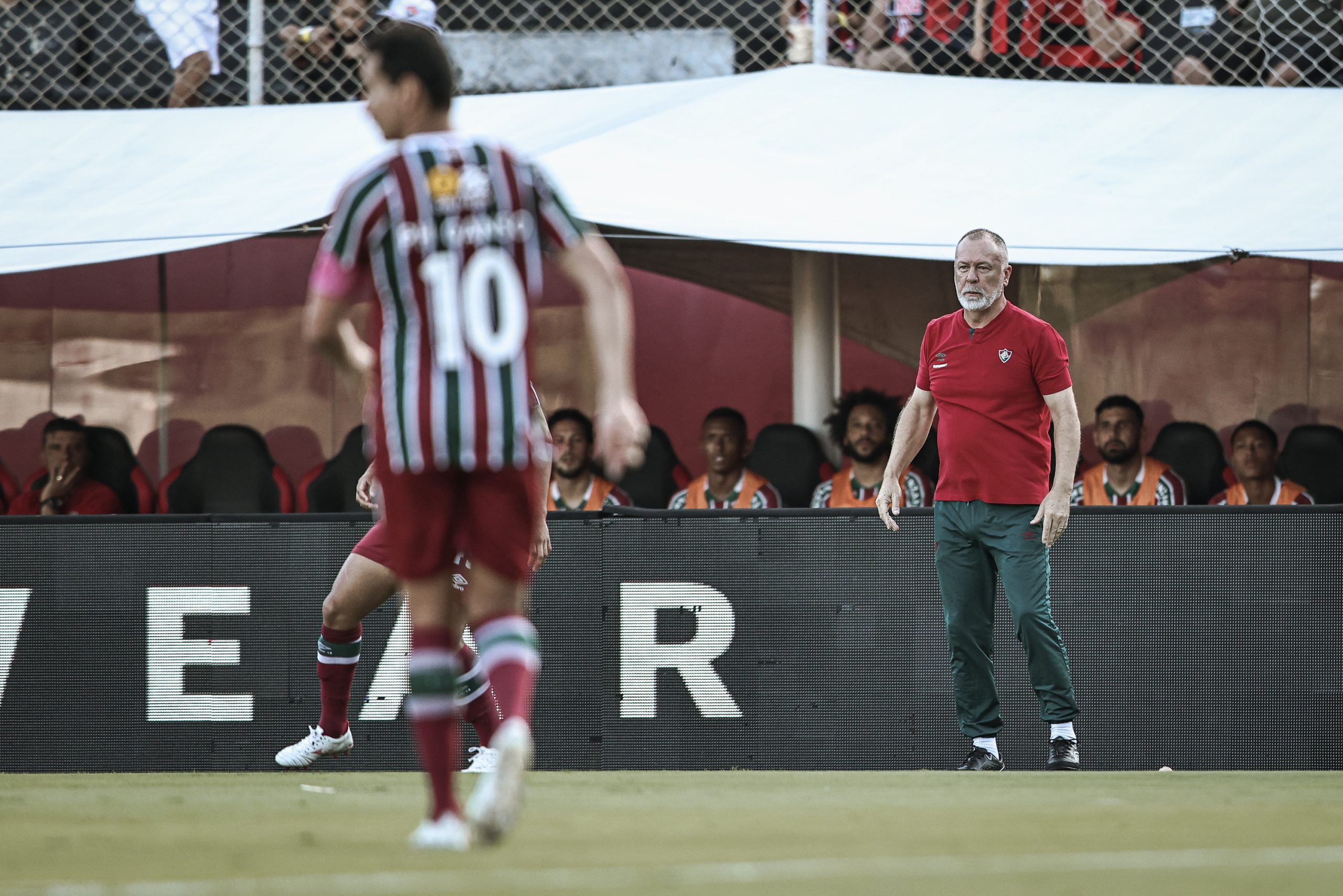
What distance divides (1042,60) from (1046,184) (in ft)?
4.75

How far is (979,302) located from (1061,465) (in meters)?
0.65

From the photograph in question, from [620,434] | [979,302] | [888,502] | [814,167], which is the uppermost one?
[814,167]

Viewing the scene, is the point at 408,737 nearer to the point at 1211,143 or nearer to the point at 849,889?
the point at 849,889

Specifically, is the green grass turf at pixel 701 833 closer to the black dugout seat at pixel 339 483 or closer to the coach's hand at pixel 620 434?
the coach's hand at pixel 620 434

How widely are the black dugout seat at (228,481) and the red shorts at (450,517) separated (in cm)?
588

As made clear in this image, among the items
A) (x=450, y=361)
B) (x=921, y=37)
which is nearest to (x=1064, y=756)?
(x=450, y=361)

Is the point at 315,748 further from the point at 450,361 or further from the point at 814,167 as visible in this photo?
the point at 814,167

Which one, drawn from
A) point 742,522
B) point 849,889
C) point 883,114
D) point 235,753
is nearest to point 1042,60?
point 883,114

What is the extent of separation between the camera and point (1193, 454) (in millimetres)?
9383

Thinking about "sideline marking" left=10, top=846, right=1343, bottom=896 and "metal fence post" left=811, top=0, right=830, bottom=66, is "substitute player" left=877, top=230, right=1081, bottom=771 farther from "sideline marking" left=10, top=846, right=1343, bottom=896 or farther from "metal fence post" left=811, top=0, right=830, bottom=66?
"metal fence post" left=811, top=0, right=830, bottom=66

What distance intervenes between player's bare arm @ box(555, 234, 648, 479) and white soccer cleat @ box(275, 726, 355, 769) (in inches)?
103

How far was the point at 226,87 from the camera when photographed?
9969 millimetres

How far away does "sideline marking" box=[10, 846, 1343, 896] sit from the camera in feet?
9.60

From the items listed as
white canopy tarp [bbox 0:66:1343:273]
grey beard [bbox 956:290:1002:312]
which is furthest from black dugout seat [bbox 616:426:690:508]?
grey beard [bbox 956:290:1002:312]
